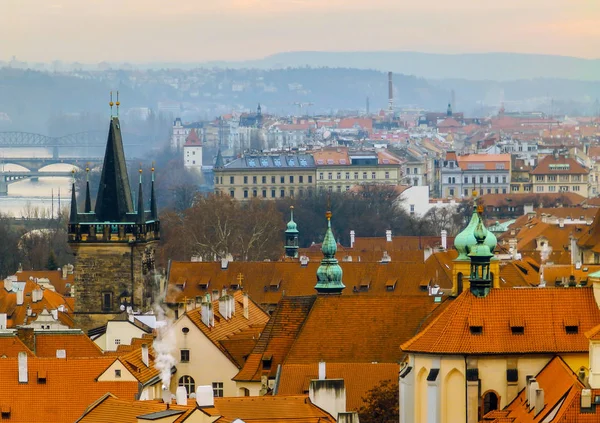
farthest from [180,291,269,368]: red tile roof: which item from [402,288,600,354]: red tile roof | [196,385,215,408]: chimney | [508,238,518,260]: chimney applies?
[508,238,518,260]: chimney

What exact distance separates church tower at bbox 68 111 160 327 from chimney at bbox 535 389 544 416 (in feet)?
114

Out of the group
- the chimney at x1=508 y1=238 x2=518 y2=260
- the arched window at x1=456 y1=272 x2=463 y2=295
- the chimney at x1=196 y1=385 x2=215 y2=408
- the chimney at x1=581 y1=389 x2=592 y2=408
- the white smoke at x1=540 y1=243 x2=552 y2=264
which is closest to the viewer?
the chimney at x1=196 y1=385 x2=215 y2=408

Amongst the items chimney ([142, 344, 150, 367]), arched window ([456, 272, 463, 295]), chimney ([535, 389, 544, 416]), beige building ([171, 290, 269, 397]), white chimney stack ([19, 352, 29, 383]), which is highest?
arched window ([456, 272, 463, 295])

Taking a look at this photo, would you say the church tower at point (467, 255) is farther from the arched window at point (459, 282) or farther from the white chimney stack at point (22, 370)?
the white chimney stack at point (22, 370)

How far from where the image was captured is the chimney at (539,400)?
1930 inches

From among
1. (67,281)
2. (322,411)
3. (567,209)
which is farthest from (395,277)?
(567,209)

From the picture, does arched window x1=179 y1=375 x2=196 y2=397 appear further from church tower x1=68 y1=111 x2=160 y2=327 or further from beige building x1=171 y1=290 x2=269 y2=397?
church tower x1=68 y1=111 x2=160 y2=327

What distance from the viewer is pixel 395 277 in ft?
305

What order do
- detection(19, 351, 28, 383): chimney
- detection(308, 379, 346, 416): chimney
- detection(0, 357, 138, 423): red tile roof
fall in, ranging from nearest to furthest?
detection(308, 379, 346, 416): chimney → detection(0, 357, 138, 423): red tile roof → detection(19, 351, 28, 383): chimney

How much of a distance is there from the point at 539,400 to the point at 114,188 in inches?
1477

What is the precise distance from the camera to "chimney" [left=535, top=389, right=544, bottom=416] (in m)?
49.0

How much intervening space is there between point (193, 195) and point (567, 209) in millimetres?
42367

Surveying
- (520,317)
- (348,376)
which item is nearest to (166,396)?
(348,376)

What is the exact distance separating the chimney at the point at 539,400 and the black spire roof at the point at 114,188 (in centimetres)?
3595
